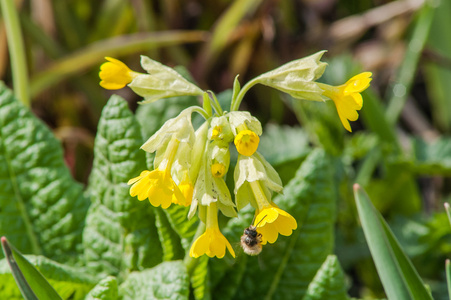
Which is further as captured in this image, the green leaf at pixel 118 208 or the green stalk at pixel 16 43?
the green stalk at pixel 16 43

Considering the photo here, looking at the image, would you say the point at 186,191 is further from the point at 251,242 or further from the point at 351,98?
the point at 351,98

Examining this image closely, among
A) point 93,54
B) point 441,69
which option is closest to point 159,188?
point 93,54

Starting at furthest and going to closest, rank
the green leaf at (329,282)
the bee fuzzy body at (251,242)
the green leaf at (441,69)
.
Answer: the green leaf at (441,69), the green leaf at (329,282), the bee fuzzy body at (251,242)

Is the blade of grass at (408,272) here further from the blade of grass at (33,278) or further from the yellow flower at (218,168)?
the blade of grass at (33,278)

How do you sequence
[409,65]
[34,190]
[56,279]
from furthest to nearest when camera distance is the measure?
[409,65] < [34,190] < [56,279]

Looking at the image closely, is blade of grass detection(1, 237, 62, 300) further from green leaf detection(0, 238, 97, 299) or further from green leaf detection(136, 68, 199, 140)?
green leaf detection(136, 68, 199, 140)

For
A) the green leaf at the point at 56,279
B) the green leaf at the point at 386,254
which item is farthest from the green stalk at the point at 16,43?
the green leaf at the point at 386,254

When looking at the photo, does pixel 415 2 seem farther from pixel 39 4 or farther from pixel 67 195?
pixel 67 195
